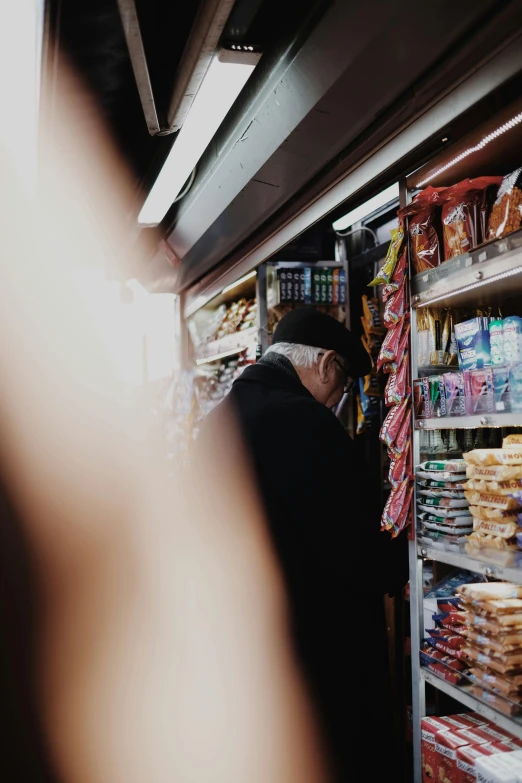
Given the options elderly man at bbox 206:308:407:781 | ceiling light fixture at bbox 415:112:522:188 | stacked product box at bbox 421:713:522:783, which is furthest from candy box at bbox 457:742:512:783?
ceiling light fixture at bbox 415:112:522:188

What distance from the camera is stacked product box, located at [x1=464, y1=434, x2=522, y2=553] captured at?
1838 millimetres

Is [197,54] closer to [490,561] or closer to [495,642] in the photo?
[490,561]

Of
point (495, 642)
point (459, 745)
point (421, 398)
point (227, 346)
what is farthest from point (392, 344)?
point (227, 346)

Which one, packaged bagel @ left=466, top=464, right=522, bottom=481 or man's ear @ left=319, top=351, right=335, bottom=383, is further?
man's ear @ left=319, top=351, right=335, bottom=383

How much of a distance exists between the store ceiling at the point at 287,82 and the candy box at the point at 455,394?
787 millimetres

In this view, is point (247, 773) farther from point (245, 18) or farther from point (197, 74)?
point (245, 18)

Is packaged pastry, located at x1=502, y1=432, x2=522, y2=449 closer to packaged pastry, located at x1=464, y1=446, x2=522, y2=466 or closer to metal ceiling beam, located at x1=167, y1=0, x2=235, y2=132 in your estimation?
packaged pastry, located at x1=464, y1=446, x2=522, y2=466

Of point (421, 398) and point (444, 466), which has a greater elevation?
point (421, 398)

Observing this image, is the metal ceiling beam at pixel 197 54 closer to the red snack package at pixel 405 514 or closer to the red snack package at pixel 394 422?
the red snack package at pixel 394 422

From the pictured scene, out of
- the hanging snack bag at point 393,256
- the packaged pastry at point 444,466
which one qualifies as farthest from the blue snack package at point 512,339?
the hanging snack bag at point 393,256

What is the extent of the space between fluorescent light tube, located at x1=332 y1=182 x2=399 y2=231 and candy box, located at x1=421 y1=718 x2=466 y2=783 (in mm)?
2185

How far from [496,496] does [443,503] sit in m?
0.25

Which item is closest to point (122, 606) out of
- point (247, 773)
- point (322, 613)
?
point (322, 613)

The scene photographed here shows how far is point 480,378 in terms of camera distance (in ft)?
6.34
